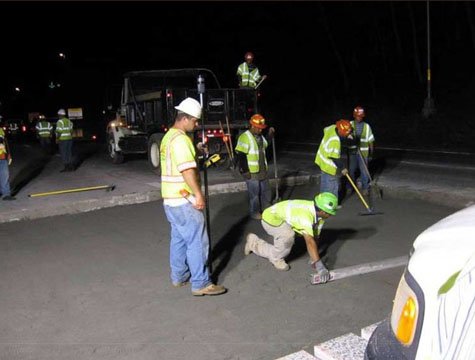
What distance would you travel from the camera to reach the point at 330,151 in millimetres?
7645

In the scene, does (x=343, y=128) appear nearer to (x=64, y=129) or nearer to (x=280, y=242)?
(x=280, y=242)

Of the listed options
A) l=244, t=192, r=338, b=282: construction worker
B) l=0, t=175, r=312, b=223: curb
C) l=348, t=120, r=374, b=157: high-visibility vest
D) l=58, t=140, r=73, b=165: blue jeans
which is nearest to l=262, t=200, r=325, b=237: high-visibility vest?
l=244, t=192, r=338, b=282: construction worker

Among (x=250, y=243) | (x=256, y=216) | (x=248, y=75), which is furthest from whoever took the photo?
(x=248, y=75)

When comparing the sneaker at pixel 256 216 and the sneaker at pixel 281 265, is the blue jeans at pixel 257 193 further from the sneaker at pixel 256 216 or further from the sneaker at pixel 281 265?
the sneaker at pixel 281 265

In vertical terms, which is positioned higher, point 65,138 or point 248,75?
point 248,75

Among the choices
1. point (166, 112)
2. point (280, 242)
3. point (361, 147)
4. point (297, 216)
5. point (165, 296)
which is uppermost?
point (166, 112)

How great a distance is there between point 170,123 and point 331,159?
5283 mm

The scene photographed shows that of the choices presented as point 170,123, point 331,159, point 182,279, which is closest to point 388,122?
point 170,123

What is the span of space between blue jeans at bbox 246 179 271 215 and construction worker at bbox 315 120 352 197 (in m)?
0.95

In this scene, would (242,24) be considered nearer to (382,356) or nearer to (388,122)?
(388,122)

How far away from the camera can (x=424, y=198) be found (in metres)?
8.87

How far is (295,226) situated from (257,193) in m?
2.94

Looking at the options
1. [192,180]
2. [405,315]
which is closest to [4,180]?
[192,180]

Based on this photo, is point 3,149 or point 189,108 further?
point 3,149
